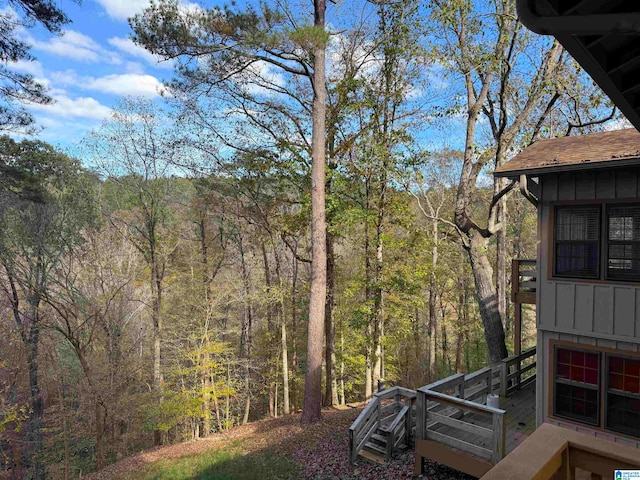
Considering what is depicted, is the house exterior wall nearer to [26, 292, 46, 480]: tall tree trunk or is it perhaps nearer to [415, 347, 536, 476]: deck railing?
[415, 347, 536, 476]: deck railing

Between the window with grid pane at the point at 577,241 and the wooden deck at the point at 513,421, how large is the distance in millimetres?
2725

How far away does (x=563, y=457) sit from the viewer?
1.67m

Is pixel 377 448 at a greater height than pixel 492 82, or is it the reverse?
pixel 492 82

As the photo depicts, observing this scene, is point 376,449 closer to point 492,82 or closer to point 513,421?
point 513,421

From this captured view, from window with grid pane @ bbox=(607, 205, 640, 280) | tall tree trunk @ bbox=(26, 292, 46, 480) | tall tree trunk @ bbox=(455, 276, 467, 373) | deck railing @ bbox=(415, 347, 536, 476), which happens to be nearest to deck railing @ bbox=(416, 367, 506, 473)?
deck railing @ bbox=(415, 347, 536, 476)

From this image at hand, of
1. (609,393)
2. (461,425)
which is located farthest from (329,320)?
(609,393)

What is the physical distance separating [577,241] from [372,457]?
5.08 meters

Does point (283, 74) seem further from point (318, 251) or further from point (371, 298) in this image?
point (371, 298)

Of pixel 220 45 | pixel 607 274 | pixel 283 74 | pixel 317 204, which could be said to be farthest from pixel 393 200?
pixel 607 274

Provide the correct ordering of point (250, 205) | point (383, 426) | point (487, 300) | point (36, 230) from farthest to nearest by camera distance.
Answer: point (250, 205) → point (36, 230) → point (487, 300) → point (383, 426)

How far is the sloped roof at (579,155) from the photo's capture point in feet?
17.3

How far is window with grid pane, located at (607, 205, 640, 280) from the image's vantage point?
5.34m

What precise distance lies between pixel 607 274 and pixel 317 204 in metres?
6.29

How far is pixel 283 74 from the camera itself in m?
11.7
